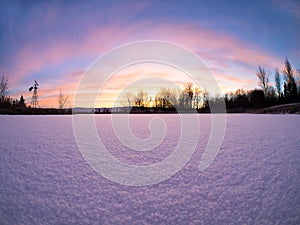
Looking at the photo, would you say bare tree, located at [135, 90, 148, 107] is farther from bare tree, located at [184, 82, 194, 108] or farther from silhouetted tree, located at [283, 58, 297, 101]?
silhouetted tree, located at [283, 58, 297, 101]

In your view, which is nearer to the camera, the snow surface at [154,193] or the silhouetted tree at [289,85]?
the snow surface at [154,193]

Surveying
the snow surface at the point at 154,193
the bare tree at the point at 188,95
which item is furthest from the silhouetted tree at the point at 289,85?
the snow surface at the point at 154,193

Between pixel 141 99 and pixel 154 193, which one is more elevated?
pixel 141 99

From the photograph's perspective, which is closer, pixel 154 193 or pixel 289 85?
pixel 154 193

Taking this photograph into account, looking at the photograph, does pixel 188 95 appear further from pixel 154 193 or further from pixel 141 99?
pixel 154 193

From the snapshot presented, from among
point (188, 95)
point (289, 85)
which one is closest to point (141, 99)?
point (188, 95)

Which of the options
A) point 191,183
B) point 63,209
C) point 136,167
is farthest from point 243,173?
point 63,209

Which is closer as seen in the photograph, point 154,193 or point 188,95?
point 154,193

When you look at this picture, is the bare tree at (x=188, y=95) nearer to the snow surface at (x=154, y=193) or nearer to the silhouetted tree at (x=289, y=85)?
the silhouetted tree at (x=289, y=85)

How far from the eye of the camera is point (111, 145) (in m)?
2.52

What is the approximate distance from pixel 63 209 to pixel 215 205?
40.0 inches

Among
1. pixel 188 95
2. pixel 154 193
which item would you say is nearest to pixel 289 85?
pixel 188 95

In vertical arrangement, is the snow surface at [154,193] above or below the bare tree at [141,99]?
below

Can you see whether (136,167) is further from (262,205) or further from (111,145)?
(262,205)
